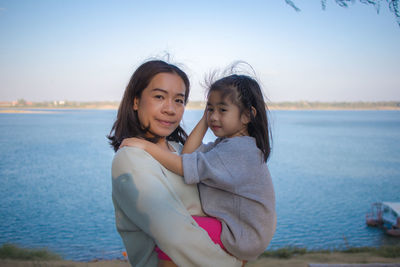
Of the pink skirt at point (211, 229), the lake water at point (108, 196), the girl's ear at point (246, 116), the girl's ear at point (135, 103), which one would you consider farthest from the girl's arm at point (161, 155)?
the lake water at point (108, 196)

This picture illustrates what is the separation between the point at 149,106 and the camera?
6.99ft

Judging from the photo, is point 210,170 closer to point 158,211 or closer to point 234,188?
point 234,188

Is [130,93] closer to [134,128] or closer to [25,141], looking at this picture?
[134,128]

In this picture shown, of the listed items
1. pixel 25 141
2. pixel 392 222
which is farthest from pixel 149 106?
pixel 25 141

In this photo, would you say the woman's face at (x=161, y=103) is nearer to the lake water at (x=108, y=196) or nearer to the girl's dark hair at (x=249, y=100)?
the girl's dark hair at (x=249, y=100)

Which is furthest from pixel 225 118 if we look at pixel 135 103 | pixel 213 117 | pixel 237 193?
pixel 135 103

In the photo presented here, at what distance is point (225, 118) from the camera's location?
2.16 m

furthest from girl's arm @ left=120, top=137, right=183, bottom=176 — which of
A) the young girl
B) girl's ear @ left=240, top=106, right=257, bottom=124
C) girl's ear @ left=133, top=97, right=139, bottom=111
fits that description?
girl's ear @ left=240, top=106, right=257, bottom=124

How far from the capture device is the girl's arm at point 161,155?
6.03 ft

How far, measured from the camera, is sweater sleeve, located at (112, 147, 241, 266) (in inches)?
63.2

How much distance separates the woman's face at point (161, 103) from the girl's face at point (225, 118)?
9.5 inches

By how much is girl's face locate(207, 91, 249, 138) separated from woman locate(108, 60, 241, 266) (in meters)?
0.23

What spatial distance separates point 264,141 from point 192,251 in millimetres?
897

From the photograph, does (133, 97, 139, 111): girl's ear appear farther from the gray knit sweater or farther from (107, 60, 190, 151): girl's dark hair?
the gray knit sweater
